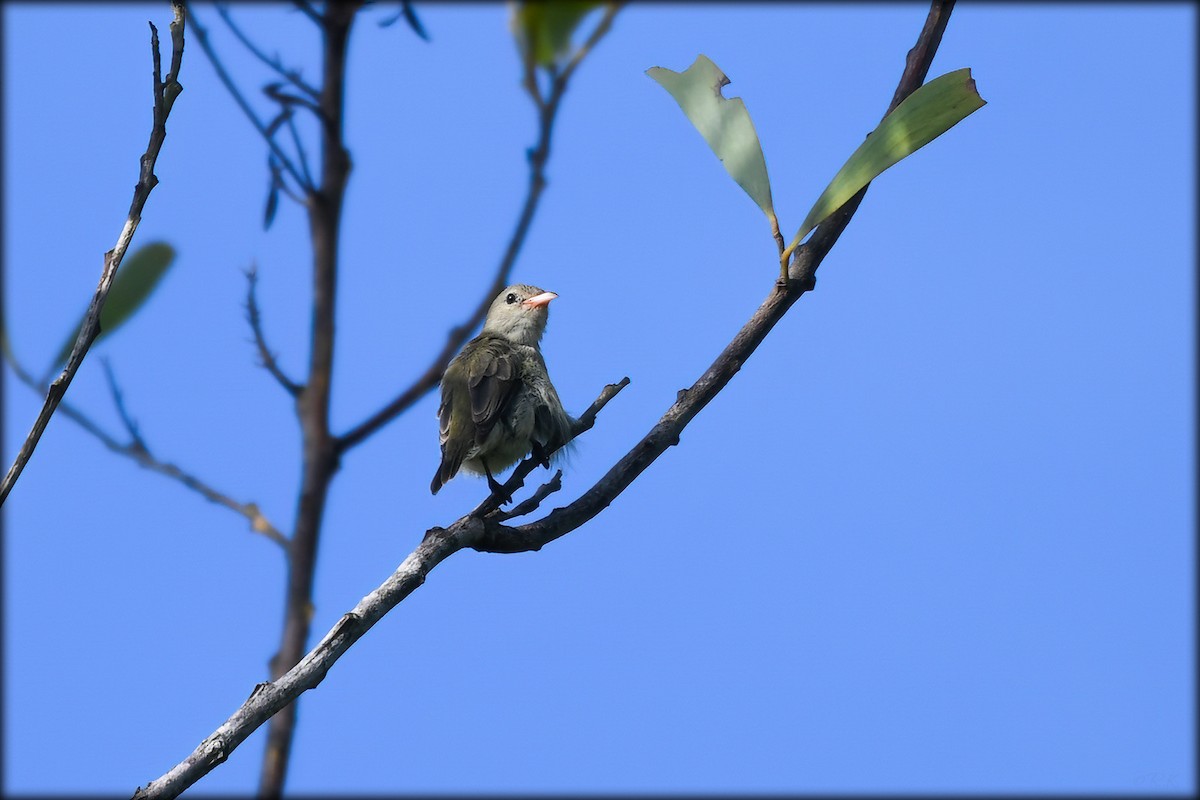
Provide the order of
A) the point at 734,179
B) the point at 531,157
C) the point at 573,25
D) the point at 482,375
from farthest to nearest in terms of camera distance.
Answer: the point at 482,375 → the point at 531,157 → the point at 734,179 → the point at 573,25

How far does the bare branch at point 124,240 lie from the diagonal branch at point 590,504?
61 cm

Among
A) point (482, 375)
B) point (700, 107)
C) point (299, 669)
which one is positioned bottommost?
point (299, 669)

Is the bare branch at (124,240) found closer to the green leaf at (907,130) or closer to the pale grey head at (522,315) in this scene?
the green leaf at (907,130)

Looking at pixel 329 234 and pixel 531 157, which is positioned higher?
pixel 329 234

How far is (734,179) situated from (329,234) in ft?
6.44

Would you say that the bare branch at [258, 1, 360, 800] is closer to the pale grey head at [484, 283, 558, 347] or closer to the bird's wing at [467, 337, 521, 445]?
the bird's wing at [467, 337, 521, 445]

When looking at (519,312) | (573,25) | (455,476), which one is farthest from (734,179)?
(519,312)

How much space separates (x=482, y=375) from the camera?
4512mm

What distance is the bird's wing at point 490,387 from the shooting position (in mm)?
4301

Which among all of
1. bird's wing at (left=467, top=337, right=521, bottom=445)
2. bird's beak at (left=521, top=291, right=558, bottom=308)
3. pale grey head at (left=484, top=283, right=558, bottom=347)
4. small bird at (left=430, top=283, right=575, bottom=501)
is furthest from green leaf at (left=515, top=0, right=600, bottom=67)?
bird's beak at (left=521, top=291, right=558, bottom=308)

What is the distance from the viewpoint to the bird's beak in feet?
18.5

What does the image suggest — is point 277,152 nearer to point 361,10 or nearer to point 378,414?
point 361,10

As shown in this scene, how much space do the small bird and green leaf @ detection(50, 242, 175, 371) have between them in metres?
1.25

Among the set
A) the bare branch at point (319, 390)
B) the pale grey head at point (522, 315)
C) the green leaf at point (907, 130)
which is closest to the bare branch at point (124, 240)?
the green leaf at point (907, 130)
